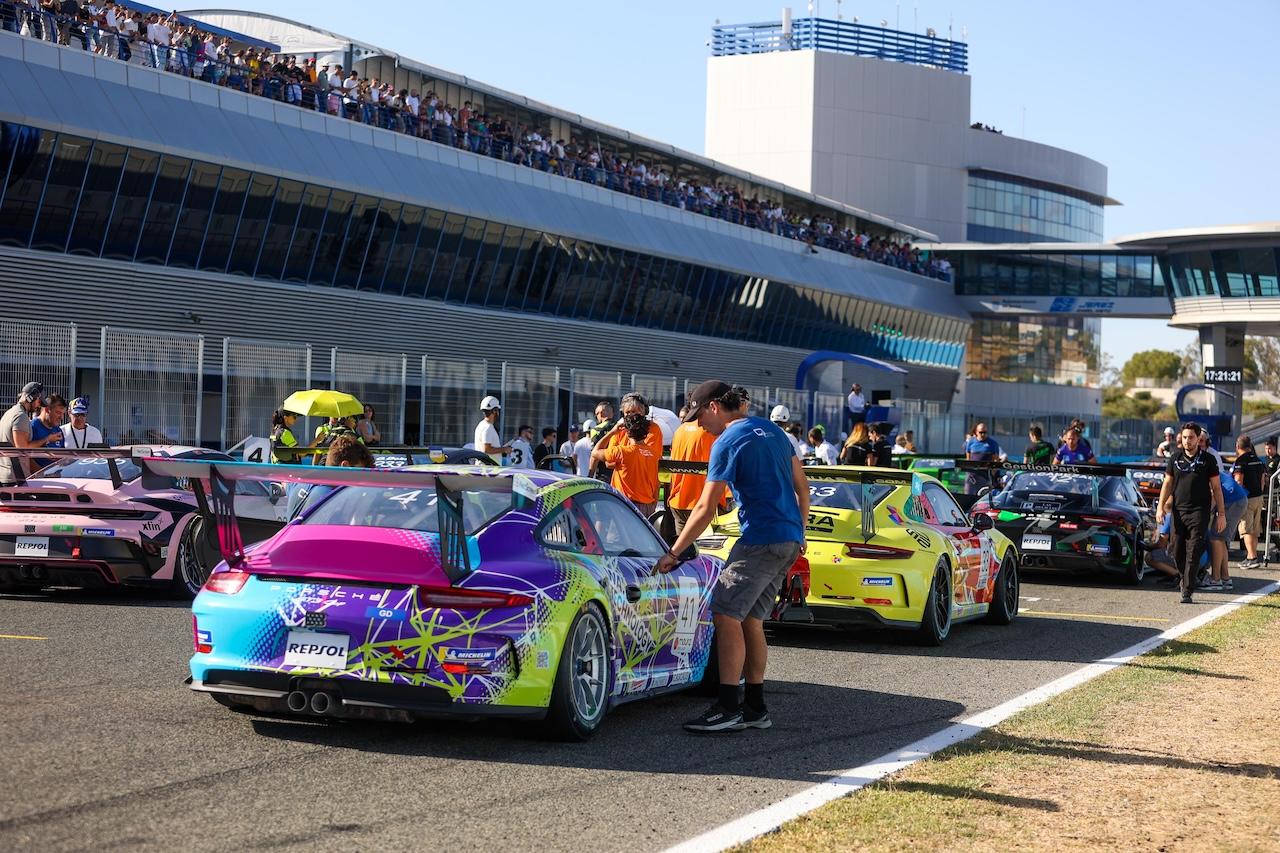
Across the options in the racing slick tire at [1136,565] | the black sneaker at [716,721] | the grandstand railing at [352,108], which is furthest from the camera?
the grandstand railing at [352,108]

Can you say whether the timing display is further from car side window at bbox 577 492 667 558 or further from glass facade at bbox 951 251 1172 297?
car side window at bbox 577 492 667 558

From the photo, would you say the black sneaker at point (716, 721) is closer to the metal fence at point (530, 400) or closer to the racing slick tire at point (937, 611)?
the racing slick tire at point (937, 611)

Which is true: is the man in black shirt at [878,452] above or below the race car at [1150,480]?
above

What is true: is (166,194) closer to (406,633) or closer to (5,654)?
(5,654)

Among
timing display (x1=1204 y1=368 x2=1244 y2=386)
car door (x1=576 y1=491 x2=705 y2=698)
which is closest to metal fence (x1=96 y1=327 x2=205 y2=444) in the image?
car door (x1=576 y1=491 x2=705 y2=698)

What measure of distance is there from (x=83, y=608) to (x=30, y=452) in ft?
7.64

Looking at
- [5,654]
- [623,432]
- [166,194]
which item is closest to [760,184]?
[166,194]

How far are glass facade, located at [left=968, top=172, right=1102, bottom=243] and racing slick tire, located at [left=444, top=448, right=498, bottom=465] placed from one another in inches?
2952

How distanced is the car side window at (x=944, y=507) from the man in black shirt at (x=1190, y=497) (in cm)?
399

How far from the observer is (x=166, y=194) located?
3034 cm

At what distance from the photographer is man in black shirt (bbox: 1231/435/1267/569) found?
77.0ft

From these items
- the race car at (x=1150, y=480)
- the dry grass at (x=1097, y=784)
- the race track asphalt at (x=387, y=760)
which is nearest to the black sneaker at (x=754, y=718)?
the race track asphalt at (x=387, y=760)

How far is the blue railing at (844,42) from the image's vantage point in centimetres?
8788

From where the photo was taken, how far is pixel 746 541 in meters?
8.56
